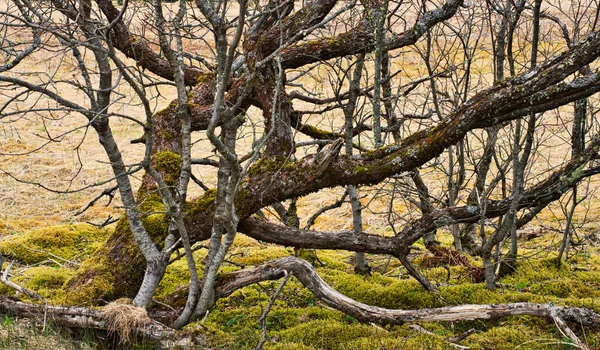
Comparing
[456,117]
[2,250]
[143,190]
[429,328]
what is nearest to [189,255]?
[143,190]

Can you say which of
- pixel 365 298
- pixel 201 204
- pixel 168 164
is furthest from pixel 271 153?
pixel 365 298

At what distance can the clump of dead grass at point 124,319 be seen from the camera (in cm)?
523

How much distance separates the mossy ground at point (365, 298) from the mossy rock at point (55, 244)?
0.03 m

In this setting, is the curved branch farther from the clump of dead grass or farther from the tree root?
the clump of dead grass

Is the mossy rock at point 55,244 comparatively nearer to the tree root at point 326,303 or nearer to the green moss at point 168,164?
the green moss at point 168,164

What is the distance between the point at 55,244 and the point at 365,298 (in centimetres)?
555

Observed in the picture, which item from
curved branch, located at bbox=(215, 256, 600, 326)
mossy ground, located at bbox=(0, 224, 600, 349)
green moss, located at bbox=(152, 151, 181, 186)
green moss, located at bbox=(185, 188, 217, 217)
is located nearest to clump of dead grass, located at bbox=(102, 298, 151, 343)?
mossy ground, located at bbox=(0, 224, 600, 349)

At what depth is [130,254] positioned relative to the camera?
20.5 feet

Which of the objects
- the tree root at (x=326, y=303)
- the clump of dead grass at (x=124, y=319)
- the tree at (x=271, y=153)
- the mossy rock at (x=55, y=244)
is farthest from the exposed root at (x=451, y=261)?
the mossy rock at (x=55, y=244)

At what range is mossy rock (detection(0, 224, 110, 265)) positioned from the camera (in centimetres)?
858

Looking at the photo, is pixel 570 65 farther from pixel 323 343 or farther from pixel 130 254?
pixel 130 254

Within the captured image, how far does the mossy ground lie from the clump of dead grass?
49cm

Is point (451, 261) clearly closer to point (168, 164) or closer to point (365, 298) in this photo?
point (365, 298)

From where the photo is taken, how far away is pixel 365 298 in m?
6.48
